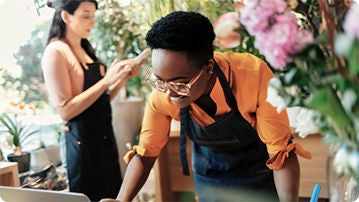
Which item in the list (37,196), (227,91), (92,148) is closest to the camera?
(37,196)

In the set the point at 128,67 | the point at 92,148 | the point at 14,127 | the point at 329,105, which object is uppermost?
the point at 329,105

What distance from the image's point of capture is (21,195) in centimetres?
69

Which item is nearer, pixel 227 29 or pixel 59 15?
pixel 227 29

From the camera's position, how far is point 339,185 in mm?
526

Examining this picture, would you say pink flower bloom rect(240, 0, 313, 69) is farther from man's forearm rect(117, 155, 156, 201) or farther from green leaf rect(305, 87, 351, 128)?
man's forearm rect(117, 155, 156, 201)

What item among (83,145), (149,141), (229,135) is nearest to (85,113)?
(83,145)

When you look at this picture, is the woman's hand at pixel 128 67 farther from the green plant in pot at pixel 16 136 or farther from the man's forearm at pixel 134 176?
the man's forearm at pixel 134 176

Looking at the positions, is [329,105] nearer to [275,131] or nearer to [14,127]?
[275,131]

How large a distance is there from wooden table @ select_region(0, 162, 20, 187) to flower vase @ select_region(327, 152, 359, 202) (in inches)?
26.1

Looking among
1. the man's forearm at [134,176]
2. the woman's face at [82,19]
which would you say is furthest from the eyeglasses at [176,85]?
the woman's face at [82,19]

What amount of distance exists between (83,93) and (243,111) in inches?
18.7

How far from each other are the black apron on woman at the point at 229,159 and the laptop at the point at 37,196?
12.9 inches

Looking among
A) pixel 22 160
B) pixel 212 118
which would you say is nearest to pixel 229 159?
pixel 212 118

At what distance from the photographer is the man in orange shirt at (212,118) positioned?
0.72 meters
